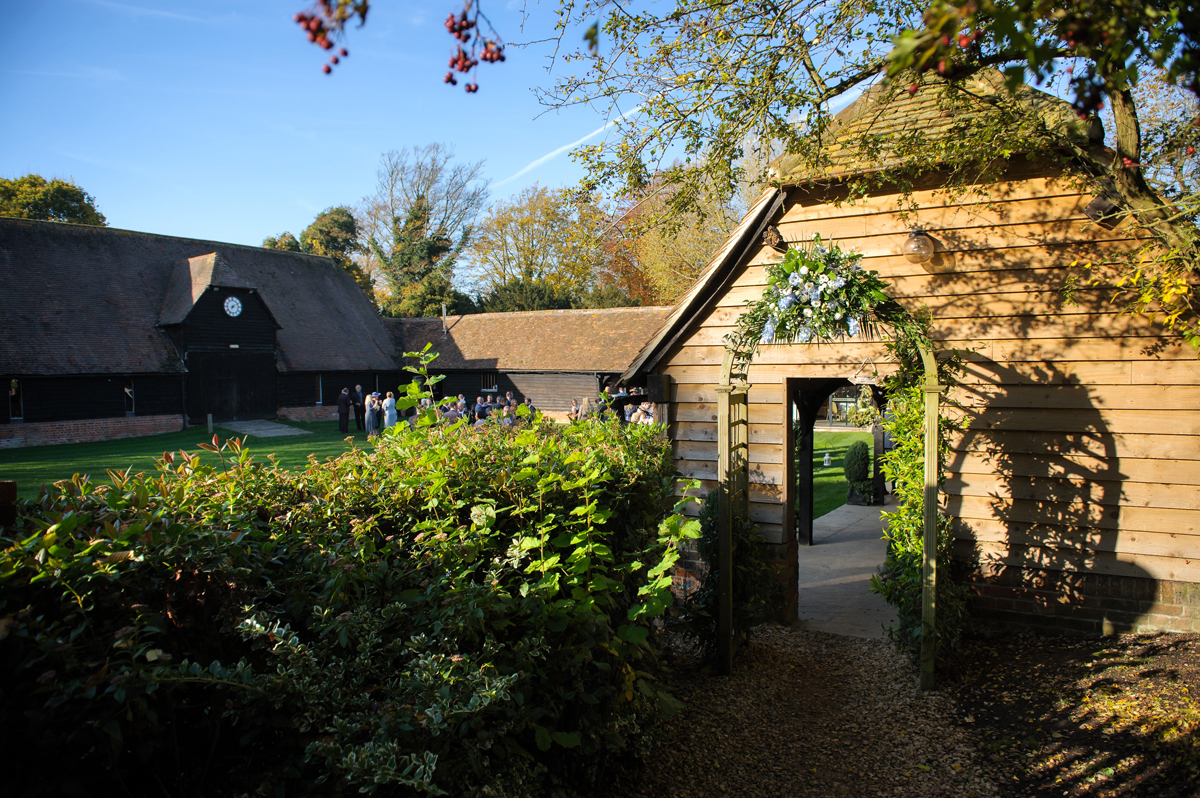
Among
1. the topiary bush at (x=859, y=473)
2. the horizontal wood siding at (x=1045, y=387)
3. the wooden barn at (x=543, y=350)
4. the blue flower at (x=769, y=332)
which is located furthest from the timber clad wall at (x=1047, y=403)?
the wooden barn at (x=543, y=350)

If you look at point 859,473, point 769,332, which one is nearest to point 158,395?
point 859,473

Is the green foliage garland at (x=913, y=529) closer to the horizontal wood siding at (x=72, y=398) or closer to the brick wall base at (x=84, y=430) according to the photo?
the brick wall base at (x=84, y=430)

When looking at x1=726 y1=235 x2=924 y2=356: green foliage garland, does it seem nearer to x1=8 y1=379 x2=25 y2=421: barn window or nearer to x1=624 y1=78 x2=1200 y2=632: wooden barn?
x1=624 y1=78 x2=1200 y2=632: wooden barn

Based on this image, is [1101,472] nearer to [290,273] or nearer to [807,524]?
[807,524]

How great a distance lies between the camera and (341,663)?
2354 mm

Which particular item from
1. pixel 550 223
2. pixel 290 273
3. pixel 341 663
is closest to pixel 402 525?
pixel 341 663

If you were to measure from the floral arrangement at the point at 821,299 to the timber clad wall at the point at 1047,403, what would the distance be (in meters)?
1.34

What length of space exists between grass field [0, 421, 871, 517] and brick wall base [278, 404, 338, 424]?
2.37 meters

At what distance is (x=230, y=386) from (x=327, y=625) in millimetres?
28620

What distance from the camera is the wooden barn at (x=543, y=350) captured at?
2805 cm

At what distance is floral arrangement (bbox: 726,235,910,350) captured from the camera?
16.6 ft

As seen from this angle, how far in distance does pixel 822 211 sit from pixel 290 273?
1262 inches

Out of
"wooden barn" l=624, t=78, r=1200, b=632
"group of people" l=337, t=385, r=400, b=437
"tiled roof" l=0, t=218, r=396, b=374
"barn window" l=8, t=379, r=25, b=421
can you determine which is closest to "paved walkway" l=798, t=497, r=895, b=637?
"wooden barn" l=624, t=78, r=1200, b=632

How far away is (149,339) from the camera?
1016 inches
